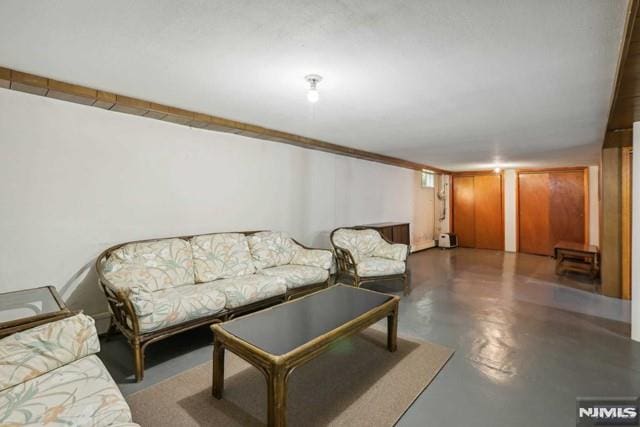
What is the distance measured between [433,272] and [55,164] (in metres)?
5.26

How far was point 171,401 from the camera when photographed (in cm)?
191

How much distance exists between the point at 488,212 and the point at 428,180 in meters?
1.76

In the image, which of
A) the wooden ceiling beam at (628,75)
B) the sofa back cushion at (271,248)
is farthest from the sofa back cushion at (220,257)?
the wooden ceiling beam at (628,75)

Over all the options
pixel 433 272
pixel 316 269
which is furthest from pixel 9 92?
pixel 433 272

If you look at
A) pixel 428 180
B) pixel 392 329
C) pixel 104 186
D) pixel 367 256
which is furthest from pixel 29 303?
pixel 428 180

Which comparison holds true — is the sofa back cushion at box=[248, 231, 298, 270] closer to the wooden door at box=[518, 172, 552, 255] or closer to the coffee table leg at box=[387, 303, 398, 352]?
the coffee table leg at box=[387, 303, 398, 352]

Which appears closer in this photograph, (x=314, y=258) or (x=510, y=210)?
(x=314, y=258)

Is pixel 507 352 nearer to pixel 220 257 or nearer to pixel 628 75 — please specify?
pixel 628 75

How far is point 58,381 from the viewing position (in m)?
1.39

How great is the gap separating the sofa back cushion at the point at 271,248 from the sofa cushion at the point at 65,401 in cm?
216

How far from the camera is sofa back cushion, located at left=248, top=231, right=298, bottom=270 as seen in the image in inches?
142

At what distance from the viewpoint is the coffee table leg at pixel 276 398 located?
156cm

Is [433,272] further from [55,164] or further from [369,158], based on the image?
[55,164]

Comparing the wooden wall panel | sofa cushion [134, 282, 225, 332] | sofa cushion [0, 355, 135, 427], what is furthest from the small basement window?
sofa cushion [0, 355, 135, 427]
